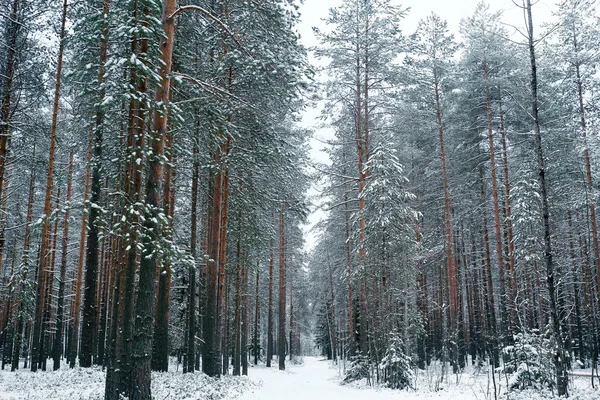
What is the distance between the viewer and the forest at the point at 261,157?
28.0ft

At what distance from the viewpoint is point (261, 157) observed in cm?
1384

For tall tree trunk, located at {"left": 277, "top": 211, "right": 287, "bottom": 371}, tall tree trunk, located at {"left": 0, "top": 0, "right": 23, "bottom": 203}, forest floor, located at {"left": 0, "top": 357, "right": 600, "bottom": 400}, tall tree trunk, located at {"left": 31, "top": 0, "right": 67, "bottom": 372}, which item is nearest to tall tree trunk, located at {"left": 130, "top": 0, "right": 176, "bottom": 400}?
forest floor, located at {"left": 0, "top": 357, "right": 600, "bottom": 400}

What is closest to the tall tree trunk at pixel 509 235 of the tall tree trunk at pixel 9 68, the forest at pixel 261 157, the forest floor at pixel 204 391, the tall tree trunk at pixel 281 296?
the forest at pixel 261 157

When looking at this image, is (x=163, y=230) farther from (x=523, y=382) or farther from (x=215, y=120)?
(x=523, y=382)

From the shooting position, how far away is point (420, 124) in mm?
19984

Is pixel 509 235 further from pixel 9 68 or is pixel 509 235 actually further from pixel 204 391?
pixel 9 68

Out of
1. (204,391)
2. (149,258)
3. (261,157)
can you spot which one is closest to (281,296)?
(261,157)

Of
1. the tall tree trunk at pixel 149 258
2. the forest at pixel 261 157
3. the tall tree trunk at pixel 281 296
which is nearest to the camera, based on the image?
the tall tree trunk at pixel 149 258

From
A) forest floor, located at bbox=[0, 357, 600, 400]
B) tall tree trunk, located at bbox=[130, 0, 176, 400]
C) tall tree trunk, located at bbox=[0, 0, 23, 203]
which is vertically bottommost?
forest floor, located at bbox=[0, 357, 600, 400]

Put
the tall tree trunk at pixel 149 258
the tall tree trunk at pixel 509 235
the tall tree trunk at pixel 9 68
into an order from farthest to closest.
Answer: the tall tree trunk at pixel 509 235
the tall tree trunk at pixel 9 68
the tall tree trunk at pixel 149 258

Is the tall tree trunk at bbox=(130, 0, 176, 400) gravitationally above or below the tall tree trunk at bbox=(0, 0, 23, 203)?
below

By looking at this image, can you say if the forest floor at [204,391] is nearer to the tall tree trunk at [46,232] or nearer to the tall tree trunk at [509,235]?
the tall tree trunk at [46,232]

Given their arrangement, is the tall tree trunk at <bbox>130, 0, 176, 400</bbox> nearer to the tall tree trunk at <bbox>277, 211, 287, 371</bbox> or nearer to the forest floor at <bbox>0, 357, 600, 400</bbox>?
the forest floor at <bbox>0, 357, 600, 400</bbox>

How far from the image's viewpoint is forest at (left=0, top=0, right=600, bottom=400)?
28.0ft
